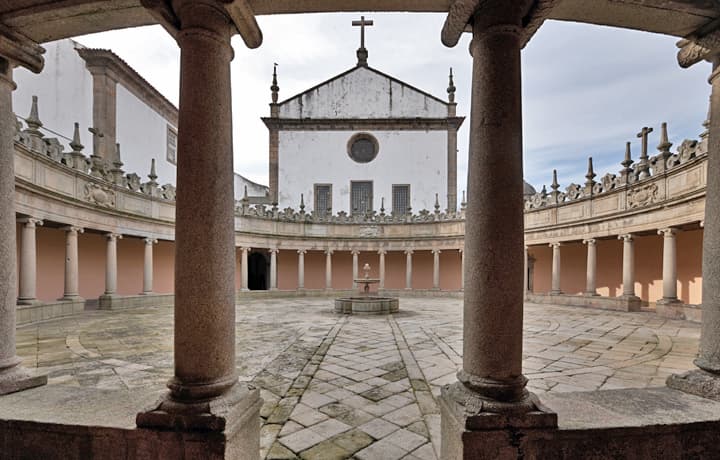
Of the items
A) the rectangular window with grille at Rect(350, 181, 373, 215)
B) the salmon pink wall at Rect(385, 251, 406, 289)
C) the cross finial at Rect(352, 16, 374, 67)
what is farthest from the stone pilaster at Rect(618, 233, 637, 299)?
the cross finial at Rect(352, 16, 374, 67)

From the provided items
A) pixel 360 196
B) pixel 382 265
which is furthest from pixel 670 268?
pixel 360 196

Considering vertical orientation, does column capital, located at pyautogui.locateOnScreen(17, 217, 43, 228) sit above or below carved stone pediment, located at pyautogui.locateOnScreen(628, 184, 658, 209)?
below

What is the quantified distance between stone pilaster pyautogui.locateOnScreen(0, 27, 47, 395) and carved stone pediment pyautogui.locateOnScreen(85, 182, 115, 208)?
34.0 ft

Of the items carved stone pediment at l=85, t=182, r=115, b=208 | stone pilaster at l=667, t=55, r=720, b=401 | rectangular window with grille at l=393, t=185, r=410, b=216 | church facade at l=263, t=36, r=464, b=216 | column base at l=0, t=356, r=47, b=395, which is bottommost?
column base at l=0, t=356, r=47, b=395

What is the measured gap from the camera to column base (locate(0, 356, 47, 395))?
2819 mm

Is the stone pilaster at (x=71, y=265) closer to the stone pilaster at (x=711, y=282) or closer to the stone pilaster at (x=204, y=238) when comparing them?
the stone pilaster at (x=204, y=238)

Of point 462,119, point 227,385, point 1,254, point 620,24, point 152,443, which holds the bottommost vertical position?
point 152,443

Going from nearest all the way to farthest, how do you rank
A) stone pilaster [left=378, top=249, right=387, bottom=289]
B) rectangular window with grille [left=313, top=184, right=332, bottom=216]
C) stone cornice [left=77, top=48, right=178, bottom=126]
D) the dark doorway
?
stone cornice [left=77, top=48, right=178, bottom=126], stone pilaster [left=378, top=249, right=387, bottom=289], the dark doorway, rectangular window with grille [left=313, top=184, right=332, bottom=216]

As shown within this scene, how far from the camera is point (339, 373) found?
4902 millimetres

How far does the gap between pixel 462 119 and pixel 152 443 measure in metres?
25.8

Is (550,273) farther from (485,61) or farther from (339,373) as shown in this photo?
(485,61)

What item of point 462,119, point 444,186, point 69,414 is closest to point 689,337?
point 69,414

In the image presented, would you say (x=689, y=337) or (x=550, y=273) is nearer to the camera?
(x=689, y=337)

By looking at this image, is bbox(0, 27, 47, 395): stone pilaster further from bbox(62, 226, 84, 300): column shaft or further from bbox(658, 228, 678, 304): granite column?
bbox(658, 228, 678, 304): granite column
